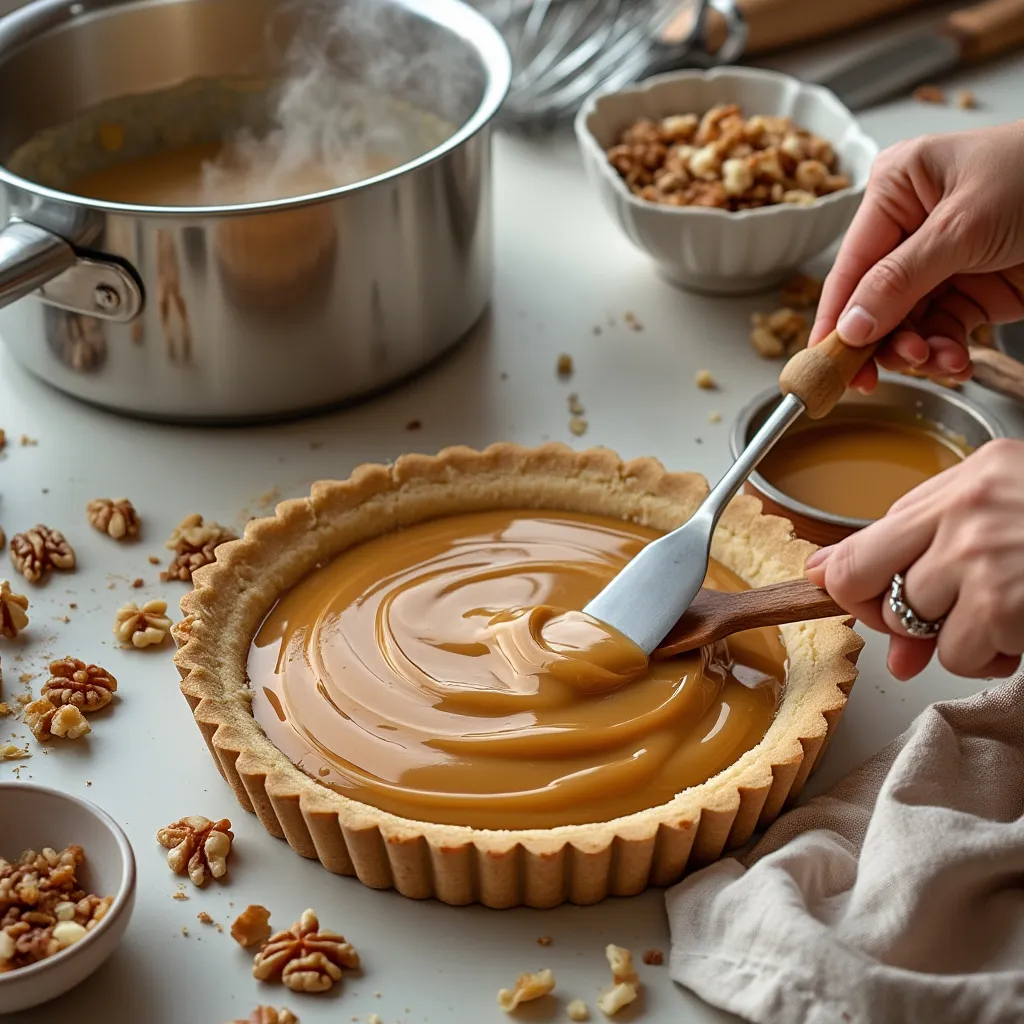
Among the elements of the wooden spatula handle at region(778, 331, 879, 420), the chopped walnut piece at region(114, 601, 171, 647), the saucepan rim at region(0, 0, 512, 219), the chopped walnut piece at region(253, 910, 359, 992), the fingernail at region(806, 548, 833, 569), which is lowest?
the chopped walnut piece at region(253, 910, 359, 992)

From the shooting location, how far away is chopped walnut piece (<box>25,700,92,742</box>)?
1.88 meters

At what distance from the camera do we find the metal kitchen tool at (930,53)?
11.3 ft

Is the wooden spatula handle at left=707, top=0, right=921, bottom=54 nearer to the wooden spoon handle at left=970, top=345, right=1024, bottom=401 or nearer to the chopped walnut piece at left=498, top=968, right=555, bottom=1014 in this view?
the wooden spoon handle at left=970, top=345, right=1024, bottom=401

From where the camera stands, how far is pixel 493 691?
1785 millimetres

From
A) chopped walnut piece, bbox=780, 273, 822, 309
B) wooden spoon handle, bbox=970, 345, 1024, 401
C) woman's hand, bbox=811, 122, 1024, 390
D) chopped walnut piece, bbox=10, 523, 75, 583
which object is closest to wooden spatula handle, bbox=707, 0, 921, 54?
chopped walnut piece, bbox=780, 273, 822, 309

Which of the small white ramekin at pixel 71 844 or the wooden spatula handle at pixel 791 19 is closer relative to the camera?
the small white ramekin at pixel 71 844

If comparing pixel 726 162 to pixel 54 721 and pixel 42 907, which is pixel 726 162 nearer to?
pixel 54 721

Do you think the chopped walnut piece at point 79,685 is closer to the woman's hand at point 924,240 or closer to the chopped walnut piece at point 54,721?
the chopped walnut piece at point 54,721

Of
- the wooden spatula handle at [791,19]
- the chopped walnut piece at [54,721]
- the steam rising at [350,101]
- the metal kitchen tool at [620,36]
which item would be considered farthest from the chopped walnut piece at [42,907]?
the wooden spatula handle at [791,19]

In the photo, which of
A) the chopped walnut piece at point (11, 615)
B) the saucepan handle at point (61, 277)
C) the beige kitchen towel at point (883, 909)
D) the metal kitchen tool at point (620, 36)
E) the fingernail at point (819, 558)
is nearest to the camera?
the beige kitchen towel at point (883, 909)

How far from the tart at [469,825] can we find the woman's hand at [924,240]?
1.05ft

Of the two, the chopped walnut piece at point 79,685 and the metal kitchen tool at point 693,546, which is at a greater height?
the metal kitchen tool at point 693,546

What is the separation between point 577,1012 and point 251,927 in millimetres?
395

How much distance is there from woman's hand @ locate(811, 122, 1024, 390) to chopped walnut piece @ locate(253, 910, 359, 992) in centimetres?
105
